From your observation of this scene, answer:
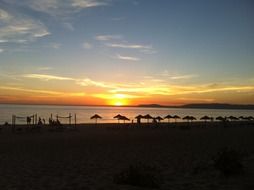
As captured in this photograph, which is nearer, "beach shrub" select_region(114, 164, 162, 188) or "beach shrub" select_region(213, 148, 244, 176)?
"beach shrub" select_region(114, 164, 162, 188)

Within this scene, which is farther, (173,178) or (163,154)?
(163,154)

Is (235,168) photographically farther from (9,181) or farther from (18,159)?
(18,159)

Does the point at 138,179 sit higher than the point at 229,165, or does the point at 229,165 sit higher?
the point at 229,165

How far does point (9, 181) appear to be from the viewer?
26.1 feet

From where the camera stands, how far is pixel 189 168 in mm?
10297

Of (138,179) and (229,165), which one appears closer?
(138,179)

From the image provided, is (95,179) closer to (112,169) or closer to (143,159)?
(112,169)

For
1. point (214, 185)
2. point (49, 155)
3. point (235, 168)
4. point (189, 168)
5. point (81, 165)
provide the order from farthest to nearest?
1. point (49, 155)
2. point (81, 165)
3. point (189, 168)
4. point (235, 168)
5. point (214, 185)

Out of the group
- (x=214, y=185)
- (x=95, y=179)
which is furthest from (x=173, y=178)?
(x=95, y=179)

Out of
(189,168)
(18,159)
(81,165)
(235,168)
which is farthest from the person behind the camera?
(18,159)

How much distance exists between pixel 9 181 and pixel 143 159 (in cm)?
584

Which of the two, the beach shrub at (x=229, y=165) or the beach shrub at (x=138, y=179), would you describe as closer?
the beach shrub at (x=138, y=179)

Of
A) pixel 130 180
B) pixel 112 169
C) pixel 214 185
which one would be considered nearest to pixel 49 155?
pixel 112 169

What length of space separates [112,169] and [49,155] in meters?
4.59
